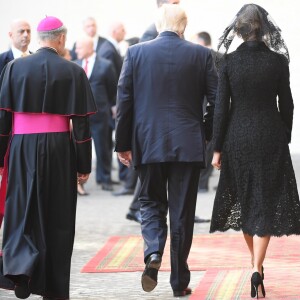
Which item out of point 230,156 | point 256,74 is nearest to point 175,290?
point 230,156

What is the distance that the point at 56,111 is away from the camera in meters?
7.93

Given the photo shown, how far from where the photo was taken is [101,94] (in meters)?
16.3

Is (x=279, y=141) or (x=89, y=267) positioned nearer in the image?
(x=279, y=141)

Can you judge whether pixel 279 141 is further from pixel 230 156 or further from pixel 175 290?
pixel 175 290

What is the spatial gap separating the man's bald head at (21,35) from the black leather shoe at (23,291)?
2842 mm

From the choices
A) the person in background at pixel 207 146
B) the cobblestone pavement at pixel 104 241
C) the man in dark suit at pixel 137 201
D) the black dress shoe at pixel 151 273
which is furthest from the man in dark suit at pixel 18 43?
the person in background at pixel 207 146

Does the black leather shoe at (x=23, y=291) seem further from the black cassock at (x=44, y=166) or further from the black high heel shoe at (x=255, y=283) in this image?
the black high heel shoe at (x=255, y=283)

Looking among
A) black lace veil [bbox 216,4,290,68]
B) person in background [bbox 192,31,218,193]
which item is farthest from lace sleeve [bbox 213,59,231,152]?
person in background [bbox 192,31,218,193]

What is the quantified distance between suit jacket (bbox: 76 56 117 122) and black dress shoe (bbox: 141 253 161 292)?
8142 mm

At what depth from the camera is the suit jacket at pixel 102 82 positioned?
53.0 ft

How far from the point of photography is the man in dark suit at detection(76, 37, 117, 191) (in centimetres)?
1614

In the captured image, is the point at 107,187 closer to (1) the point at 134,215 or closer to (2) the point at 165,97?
(1) the point at 134,215

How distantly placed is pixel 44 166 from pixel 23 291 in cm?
84

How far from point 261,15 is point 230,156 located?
972 mm
